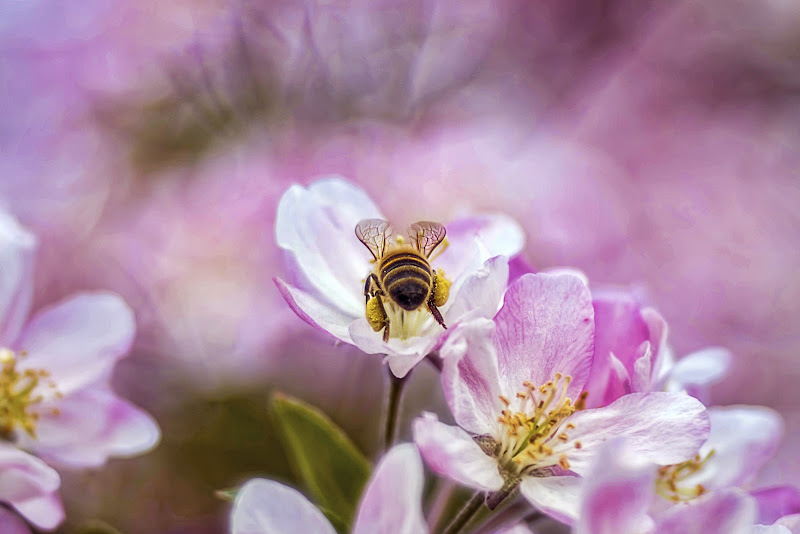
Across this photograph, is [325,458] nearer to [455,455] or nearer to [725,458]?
[455,455]

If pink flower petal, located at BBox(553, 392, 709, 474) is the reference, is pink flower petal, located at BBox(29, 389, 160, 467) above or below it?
below

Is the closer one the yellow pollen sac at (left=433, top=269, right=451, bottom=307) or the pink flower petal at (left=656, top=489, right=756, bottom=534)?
the pink flower petal at (left=656, top=489, right=756, bottom=534)

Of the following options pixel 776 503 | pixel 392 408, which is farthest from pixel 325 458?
pixel 776 503

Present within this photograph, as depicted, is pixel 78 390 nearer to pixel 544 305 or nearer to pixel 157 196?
pixel 544 305

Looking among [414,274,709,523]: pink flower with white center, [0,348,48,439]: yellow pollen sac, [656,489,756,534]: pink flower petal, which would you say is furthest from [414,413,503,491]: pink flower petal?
[0,348,48,439]: yellow pollen sac

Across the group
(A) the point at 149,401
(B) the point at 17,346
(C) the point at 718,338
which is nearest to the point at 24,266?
(B) the point at 17,346

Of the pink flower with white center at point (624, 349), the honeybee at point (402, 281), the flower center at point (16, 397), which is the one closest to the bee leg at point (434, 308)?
the honeybee at point (402, 281)

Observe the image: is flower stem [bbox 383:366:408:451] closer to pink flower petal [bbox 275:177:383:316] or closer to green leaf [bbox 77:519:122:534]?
pink flower petal [bbox 275:177:383:316]
